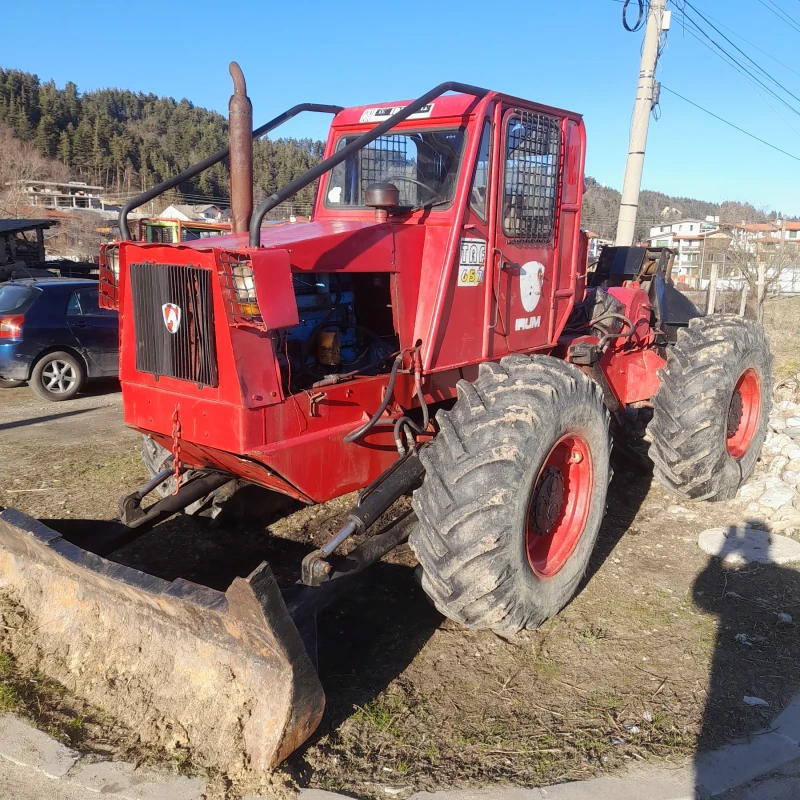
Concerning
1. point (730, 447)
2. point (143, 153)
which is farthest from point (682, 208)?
point (730, 447)

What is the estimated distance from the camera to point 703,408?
518 centimetres

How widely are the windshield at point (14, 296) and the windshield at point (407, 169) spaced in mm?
7198

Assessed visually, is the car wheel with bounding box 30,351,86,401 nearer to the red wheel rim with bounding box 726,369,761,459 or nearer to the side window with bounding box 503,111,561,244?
the side window with bounding box 503,111,561,244

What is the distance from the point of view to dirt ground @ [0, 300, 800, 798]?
10.0 feet

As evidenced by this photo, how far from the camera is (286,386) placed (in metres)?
3.67

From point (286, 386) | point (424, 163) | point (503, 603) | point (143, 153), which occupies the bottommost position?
point (503, 603)

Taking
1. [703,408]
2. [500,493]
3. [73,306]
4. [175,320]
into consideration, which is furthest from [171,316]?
[73,306]

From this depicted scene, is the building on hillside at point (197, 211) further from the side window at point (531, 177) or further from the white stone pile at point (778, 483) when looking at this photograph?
the side window at point (531, 177)

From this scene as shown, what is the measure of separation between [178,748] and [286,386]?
66.6 inches

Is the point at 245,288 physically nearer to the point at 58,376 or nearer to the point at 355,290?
the point at 355,290

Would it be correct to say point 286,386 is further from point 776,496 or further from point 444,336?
point 776,496

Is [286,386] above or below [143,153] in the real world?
below

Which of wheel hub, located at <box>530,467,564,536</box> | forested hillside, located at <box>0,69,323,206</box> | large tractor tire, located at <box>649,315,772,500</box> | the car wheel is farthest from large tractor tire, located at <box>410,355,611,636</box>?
forested hillside, located at <box>0,69,323,206</box>

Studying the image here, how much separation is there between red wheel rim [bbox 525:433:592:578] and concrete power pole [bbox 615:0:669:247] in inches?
282
